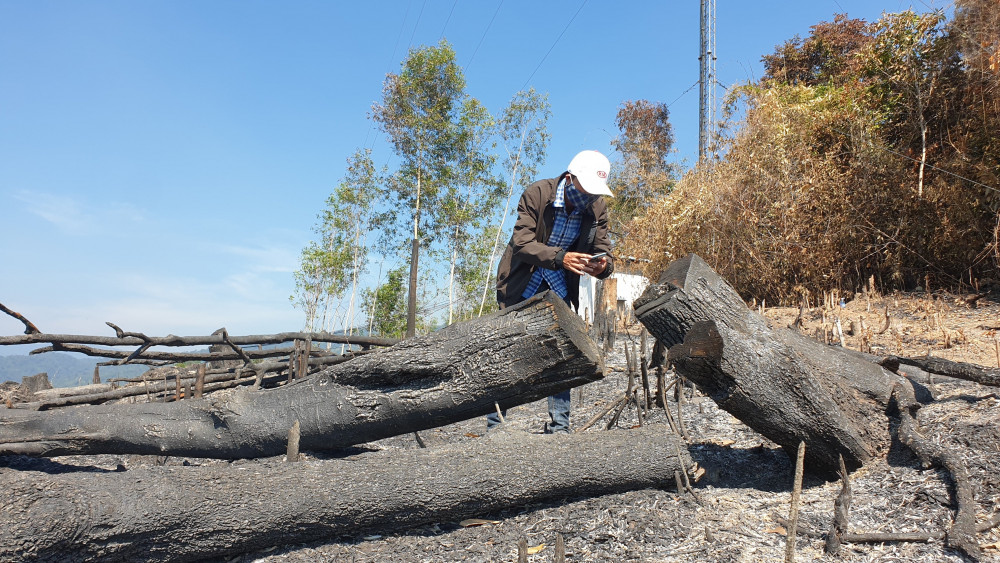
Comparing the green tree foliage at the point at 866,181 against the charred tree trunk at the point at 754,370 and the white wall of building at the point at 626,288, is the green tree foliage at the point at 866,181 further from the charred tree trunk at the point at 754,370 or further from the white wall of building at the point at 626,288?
the charred tree trunk at the point at 754,370

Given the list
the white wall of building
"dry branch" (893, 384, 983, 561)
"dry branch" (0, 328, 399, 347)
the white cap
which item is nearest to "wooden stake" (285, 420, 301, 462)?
"dry branch" (0, 328, 399, 347)

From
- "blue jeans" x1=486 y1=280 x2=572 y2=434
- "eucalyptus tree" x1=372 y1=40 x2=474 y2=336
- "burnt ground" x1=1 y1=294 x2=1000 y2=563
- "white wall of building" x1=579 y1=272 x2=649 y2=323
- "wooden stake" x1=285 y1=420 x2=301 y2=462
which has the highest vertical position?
"eucalyptus tree" x1=372 y1=40 x2=474 y2=336

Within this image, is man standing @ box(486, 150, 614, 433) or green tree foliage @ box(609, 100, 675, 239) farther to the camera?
green tree foliage @ box(609, 100, 675, 239)

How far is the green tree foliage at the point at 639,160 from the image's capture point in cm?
1485

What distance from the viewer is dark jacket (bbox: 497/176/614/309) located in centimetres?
357

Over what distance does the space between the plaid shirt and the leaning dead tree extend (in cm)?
71

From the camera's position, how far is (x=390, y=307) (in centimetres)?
1658

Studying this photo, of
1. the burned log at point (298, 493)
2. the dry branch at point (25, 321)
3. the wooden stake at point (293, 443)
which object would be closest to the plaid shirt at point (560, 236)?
the burned log at point (298, 493)

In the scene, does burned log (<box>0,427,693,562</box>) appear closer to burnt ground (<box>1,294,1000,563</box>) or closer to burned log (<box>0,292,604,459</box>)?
burnt ground (<box>1,294,1000,563</box>)

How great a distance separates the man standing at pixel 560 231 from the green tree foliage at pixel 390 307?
40.8 ft

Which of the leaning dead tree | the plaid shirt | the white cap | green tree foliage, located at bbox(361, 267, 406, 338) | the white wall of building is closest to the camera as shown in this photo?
the leaning dead tree

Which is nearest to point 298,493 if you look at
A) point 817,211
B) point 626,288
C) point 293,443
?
point 293,443

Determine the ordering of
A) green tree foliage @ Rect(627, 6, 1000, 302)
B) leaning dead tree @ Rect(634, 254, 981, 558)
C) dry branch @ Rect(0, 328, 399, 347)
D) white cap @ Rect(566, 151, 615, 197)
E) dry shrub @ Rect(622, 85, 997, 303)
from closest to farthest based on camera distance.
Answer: leaning dead tree @ Rect(634, 254, 981, 558)
dry branch @ Rect(0, 328, 399, 347)
white cap @ Rect(566, 151, 615, 197)
green tree foliage @ Rect(627, 6, 1000, 302)
dry shrub @ Rect(622, 85, 997, 303)

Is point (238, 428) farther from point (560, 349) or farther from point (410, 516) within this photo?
point (560, 349)
